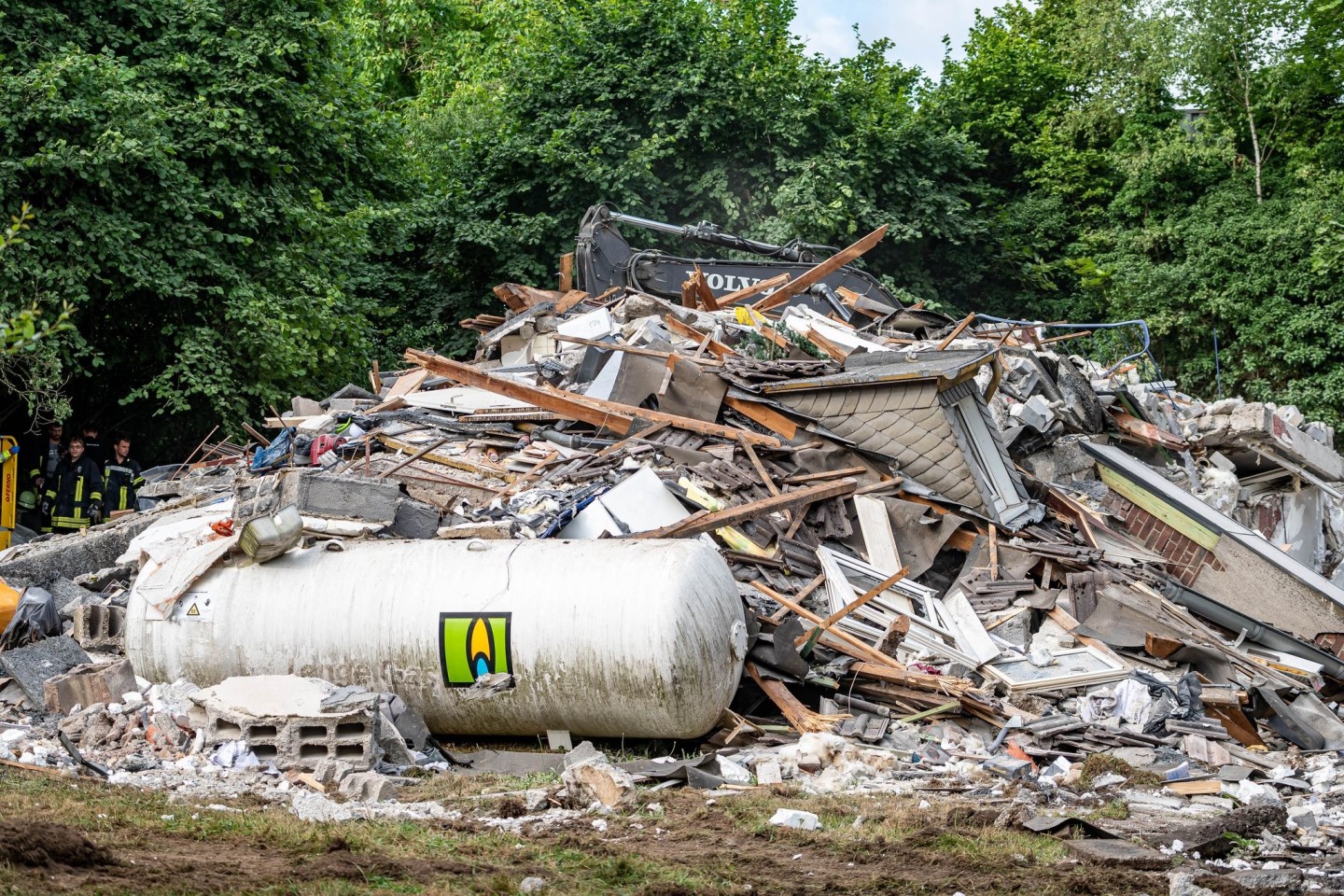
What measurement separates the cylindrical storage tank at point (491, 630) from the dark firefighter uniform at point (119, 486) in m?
6.98

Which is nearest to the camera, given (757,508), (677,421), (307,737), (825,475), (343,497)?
(307,737)

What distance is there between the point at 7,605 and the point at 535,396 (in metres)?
5.07

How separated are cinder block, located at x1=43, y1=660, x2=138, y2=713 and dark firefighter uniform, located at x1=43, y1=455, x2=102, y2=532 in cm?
658

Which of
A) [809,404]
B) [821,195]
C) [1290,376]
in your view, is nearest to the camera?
[809,404]

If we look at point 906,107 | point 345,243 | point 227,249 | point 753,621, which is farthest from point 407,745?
point 906,107

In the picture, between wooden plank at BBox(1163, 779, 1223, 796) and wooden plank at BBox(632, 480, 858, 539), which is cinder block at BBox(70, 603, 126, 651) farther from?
wooden plank at BBox(1163, 779, 1223, 796)

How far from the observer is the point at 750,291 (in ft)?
57.0

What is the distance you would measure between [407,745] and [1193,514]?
27.2 feet

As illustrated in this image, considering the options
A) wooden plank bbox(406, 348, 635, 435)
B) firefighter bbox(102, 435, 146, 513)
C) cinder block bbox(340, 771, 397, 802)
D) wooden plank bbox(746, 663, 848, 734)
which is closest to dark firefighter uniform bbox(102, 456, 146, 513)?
firefighter bbox(102, 435, 146, 513)

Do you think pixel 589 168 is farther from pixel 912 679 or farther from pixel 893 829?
pixel 893 829

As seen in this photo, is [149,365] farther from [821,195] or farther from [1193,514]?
[1193,514]

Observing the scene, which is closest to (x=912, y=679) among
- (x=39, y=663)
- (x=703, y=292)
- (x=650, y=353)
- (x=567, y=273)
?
(x=650, y=353)

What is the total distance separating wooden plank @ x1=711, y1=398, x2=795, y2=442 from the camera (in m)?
12.0

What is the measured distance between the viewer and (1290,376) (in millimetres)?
27156
